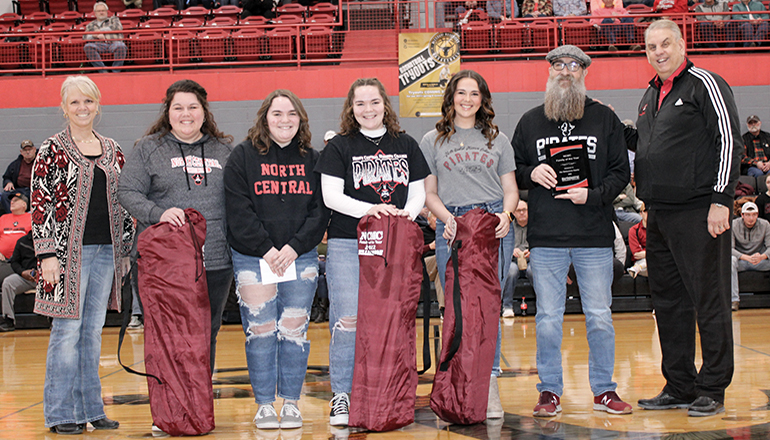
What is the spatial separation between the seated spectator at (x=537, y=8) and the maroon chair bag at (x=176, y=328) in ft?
28.8

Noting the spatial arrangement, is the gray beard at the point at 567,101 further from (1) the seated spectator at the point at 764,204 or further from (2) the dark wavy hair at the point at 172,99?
(1) the seated spectator at the point at 764,204

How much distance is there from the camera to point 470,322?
8.95 ft

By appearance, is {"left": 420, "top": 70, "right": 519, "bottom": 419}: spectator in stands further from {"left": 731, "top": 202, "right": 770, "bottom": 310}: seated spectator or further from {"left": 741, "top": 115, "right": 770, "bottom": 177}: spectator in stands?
{"left": 741, "top": 115, "right": 770, "bottom": 177}: spectator in stands

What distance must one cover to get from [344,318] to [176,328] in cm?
71

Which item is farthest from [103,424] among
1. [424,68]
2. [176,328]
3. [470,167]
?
[424,68]

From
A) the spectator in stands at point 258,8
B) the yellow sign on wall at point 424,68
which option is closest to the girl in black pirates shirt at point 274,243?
the yellow sign on wall at point 424,68

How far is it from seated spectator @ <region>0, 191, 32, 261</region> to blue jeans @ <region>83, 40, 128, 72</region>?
314 centimetres

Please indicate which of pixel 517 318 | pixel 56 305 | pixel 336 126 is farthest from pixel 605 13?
pixel 56 305

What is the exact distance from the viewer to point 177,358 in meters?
2.64

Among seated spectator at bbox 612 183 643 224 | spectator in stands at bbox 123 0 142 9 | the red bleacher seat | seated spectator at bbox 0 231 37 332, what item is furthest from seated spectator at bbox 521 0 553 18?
seated spectator at bbox 0 231 37 332

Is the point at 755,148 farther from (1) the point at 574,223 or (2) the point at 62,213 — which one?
(2) the point at 62,213

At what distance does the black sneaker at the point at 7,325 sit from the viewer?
641cm

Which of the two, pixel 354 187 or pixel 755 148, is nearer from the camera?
pixel 354 187

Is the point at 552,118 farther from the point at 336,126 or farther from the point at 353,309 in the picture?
the point at 336,126
